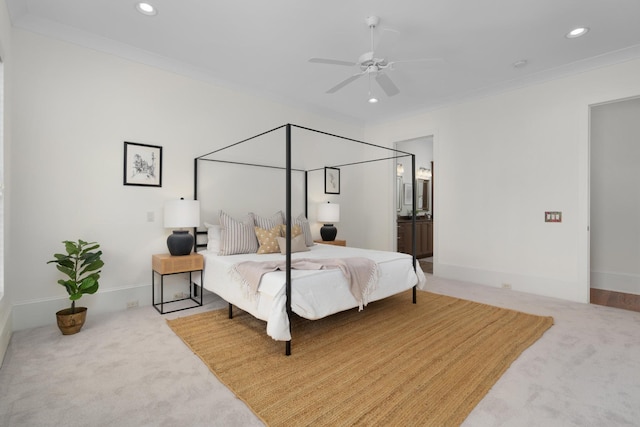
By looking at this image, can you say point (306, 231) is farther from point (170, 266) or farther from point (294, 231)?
point (170, 266)

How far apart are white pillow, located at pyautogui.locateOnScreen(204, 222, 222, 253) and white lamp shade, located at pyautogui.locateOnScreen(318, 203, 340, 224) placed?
5.89 feet

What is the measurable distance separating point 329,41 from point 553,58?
2.61 metres

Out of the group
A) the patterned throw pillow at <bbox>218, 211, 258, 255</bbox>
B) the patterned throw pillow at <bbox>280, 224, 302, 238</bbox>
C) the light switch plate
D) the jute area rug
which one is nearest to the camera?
the jute area rug

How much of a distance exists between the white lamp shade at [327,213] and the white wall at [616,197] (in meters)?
3.79

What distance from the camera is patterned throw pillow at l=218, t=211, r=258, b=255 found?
139 inches

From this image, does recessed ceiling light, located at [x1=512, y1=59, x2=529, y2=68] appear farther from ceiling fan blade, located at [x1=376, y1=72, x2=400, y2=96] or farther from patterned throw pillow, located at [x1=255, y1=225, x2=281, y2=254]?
patterned throw pillow, located at [x1=255, y1=225, x2=281, y2=254]

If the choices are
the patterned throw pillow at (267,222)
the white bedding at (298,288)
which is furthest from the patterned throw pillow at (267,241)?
the patterned throw pillow at (267,222)

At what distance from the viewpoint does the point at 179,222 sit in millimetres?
3375

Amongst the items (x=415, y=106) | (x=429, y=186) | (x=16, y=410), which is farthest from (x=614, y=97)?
(x=16, y=410)

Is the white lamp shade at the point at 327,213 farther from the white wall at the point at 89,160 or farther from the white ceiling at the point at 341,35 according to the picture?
the white wall at the point at 89,160

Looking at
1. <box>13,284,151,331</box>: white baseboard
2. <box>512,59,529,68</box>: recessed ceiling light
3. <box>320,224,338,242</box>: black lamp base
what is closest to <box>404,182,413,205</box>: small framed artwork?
<box>320,224,338,242</box>: black lamp base

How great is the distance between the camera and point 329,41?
318 cm

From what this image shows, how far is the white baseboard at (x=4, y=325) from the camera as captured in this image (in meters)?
2.23

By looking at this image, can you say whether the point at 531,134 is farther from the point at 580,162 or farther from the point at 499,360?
the point at 499,360
